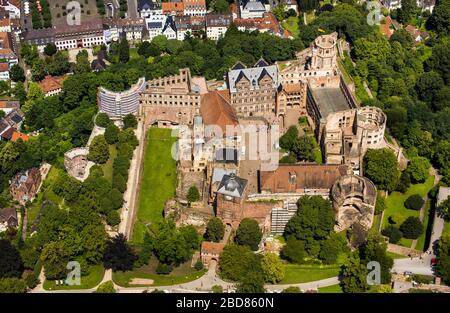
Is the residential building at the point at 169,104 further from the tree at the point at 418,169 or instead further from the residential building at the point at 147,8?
the residential building at the point at 147,8

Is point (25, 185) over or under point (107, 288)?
over

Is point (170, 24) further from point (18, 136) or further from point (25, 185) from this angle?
point (25, 185)

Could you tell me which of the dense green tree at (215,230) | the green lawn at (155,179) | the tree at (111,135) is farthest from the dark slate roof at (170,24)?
the dense green tree at (215,230)

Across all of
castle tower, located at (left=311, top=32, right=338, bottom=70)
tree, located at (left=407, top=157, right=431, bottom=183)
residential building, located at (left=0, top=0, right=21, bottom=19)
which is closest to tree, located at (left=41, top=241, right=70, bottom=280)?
tree, located at (left=407, top=157, right=431, bottom=183)

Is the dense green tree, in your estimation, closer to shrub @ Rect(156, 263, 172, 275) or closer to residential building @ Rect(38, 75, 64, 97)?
shrub @ Rect(156, 263, 172, 275)

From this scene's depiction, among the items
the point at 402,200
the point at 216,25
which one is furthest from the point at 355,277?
the point at 216,25

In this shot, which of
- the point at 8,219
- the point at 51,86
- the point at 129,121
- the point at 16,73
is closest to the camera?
the point at 8,219

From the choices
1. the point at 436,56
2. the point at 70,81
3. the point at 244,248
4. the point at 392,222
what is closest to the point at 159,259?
the point at 244,248

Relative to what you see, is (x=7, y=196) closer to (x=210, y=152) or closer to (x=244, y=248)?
(x=210, y=152)
